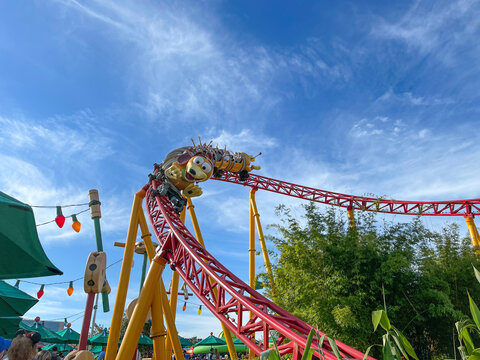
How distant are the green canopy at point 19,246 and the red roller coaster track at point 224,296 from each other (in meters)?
2.43

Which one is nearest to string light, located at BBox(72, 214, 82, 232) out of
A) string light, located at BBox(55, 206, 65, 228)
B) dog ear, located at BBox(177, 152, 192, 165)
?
string light, located at BBox(55, 206, 65, 228)

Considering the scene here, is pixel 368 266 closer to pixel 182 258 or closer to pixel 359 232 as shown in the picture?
pixel 359 232

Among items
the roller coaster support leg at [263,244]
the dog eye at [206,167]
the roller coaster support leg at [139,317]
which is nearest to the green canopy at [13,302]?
the roller coaster support leg at [139,317]

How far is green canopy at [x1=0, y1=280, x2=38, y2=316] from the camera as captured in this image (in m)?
5.45

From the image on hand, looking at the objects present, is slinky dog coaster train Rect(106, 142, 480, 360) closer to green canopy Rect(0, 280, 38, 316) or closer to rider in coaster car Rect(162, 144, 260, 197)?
rider in coaster car Rect(162, 144, 260, 197)

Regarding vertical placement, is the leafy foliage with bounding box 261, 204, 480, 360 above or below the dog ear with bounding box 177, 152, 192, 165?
below

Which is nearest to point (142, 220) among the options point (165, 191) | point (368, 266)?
point (165, 191)

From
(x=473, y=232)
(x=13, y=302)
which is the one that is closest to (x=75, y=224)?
(x=13, y=302)

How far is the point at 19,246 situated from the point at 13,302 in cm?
517

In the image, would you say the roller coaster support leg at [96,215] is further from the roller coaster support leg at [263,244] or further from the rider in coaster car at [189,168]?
the roller coaster support leg at [263,244]

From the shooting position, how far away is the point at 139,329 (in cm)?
544

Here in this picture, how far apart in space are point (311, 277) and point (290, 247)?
100cm

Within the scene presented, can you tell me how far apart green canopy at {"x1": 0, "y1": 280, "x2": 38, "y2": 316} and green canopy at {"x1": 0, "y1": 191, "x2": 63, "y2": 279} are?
13.8ft

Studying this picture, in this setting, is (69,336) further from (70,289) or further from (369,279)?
(369,279)
